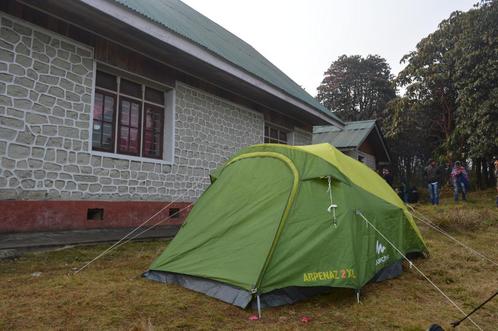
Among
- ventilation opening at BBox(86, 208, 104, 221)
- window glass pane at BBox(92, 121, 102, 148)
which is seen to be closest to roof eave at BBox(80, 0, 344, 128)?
window glass pane at BBox(92, 121, 102, 148)

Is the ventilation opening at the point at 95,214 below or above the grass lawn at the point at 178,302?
above

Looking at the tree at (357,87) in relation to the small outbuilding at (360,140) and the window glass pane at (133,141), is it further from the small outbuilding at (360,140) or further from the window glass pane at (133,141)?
the window glass pane at (133,141)

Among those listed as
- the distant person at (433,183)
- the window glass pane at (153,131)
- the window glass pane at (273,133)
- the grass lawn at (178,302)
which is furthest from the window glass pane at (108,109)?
the distant person at (433,183)

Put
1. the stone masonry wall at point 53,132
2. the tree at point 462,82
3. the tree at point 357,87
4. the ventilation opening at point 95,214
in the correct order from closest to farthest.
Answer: the stone masonry wall at point 53,132
the ventilation opening at point 95,214
the tree at point 462,82
the tree at point 357,87

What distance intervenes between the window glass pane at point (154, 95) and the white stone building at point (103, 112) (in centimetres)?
2

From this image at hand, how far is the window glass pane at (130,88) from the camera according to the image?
279 inches

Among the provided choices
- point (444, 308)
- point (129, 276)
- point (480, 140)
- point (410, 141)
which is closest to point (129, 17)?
point (129, 276)

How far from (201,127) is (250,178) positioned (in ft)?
15.9

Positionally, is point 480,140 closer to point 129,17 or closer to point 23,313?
point 129,17

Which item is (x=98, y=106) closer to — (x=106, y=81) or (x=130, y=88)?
(x=106, y=81)

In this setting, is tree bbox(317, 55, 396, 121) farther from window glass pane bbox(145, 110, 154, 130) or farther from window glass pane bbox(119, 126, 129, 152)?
window glass pane bbox(119, 126, 129, 152)

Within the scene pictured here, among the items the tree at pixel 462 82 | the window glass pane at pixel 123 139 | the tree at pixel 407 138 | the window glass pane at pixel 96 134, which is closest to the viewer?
the window glass pane at pixel 96 134

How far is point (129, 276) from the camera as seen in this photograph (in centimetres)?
402

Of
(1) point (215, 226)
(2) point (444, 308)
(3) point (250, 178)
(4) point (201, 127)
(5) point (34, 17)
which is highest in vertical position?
(5) point (34, 17)
